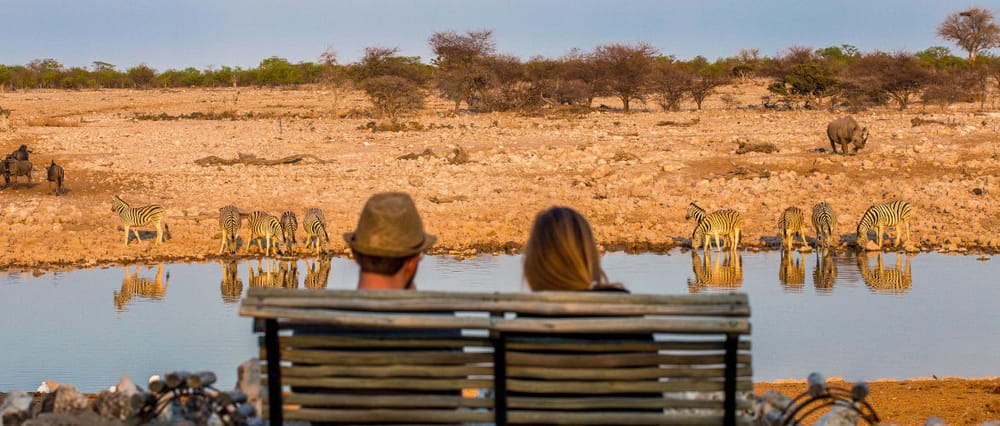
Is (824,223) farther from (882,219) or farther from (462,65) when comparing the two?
(462,65)

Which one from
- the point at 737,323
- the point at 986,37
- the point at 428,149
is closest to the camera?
the point at 737,323

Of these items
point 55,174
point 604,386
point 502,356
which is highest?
point 502,356

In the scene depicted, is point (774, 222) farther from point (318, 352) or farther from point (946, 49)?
point (946, 49)

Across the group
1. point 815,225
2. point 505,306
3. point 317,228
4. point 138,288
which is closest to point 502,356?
point 505,306

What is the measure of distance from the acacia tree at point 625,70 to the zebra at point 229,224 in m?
23.6

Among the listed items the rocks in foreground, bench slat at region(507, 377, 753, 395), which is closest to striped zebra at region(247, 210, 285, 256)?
the rocks in foreground

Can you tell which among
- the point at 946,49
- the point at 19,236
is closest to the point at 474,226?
the point at 19,236

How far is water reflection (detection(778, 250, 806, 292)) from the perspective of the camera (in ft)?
41.8

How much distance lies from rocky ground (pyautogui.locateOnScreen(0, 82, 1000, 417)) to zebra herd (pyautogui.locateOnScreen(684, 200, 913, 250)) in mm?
421

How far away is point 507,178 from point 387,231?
14.9m

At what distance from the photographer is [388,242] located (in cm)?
426

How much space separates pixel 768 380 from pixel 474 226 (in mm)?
→ 7530

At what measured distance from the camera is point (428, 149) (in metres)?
22.1

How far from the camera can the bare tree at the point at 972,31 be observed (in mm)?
53750
